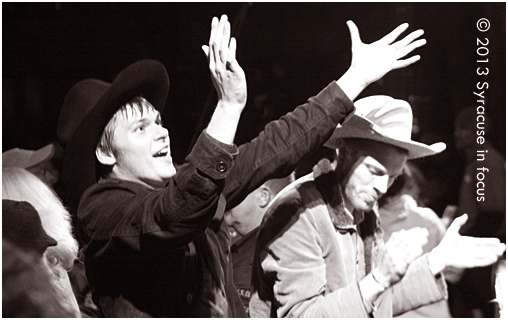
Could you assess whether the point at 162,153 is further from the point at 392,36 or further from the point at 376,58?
the point at 392,36

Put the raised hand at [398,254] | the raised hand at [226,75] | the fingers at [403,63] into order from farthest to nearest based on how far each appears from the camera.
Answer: the raised hand at [398,254] < the fingers at [403,63] < the raised hand at [226,75]

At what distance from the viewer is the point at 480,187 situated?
11.6ft

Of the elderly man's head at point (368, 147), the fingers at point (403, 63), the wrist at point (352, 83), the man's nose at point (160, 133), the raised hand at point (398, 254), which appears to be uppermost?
the fingers at point (403, 63)

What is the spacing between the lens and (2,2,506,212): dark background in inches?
136

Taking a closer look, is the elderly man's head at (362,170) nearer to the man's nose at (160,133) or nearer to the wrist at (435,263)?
the wrist at (435,263)

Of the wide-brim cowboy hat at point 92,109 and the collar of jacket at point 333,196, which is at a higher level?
the wide-brim cowboy hat at point 92,109

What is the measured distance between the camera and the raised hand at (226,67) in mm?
2967

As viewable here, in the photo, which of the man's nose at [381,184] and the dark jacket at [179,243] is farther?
the man's nose at [381,184]

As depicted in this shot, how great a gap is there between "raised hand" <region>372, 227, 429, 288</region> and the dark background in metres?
0.17

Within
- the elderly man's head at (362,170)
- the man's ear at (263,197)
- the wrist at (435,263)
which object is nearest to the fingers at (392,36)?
the elderly man's head at (362,170)

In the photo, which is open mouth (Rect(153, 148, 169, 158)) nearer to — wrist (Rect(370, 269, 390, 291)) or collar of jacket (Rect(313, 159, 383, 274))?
collar of jacket (Rect(313, 159, 383, 274))

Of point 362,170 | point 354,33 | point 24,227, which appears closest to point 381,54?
point 354,33

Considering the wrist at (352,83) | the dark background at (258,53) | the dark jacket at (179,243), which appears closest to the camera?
the dark jacket at (179,243)

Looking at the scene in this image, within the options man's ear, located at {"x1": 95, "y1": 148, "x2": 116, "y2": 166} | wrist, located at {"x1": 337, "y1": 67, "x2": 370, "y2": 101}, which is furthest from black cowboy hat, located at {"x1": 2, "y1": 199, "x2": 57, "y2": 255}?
wrist, located at {"x1": 337, "y1": 67, "x2": 370, "y2": 101}
